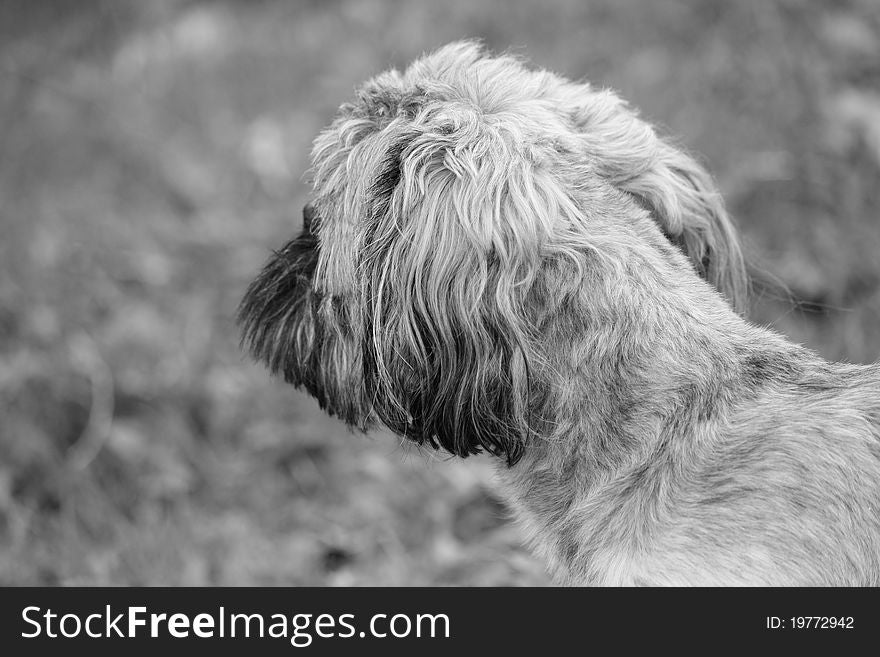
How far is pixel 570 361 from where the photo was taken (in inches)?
88.6

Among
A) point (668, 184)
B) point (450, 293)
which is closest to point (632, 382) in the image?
point (450, 293)

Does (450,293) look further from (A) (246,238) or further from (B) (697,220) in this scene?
(A) (246,238)

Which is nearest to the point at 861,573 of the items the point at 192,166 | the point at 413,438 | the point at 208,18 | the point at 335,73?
the point at 413,438

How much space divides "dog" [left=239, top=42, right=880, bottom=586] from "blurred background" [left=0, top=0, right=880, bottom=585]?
81 centimetres

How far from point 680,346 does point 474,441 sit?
530 millimetres

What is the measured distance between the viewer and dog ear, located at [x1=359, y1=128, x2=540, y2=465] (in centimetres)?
223

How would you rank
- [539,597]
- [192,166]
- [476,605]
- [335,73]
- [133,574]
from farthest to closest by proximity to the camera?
1. [335,73]
2. [192,166]
3. [133,574]
4. [476,605]
5. [539,597]

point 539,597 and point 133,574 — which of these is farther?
point 133,574

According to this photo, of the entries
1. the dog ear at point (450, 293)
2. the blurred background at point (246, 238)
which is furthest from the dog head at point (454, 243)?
the blurred background at point (246, 238)

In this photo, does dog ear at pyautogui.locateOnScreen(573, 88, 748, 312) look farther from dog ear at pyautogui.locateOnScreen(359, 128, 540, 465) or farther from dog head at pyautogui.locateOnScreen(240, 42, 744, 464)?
dog ear at pyautogui.locateOnScreen(359, 128, 540, 465)

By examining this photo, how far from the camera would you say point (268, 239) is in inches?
218

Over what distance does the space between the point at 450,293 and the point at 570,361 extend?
1.04 ft

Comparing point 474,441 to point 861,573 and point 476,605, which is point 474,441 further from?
point 861,573

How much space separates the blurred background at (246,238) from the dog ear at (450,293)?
2.90 ft
